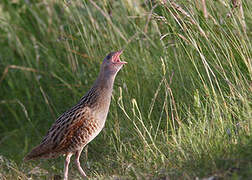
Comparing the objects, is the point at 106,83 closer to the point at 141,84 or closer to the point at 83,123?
the point at 83,123

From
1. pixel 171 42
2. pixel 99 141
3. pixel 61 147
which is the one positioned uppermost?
pixel 171 42

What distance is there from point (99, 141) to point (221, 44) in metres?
1.84

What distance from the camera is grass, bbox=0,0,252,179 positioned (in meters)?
3.93

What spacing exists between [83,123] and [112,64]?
26.4 inches

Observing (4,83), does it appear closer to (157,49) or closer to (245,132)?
(157,49)

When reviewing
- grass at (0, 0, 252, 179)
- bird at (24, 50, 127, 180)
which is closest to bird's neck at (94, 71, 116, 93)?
bird at (24, 50, 127, 180)

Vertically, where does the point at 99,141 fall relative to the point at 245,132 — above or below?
below

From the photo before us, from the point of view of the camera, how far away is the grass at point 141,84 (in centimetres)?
393

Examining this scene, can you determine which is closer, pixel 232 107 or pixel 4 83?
pixel 232 107

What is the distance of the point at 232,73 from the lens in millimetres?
4289

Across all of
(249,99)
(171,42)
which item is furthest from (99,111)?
(249,99)

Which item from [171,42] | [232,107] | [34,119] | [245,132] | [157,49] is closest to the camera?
[245,132]

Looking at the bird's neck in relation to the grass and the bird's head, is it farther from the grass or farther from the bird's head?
the grass

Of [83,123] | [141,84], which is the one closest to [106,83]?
[83,123]
